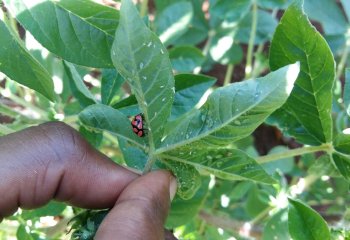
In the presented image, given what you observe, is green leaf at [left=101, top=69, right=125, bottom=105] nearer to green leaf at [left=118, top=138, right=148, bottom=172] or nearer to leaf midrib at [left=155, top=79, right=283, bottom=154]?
green leaf at [left=118, top=138, right=148, bottom=172]

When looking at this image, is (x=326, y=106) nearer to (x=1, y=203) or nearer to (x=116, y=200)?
(x=116, y=200)

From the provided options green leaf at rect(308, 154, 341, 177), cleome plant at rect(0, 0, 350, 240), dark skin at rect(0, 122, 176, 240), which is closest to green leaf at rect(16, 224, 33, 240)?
cleome plant at rect(0, 0, 350, 240)

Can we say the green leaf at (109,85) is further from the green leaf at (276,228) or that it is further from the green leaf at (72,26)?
the green leaf at (276,228)

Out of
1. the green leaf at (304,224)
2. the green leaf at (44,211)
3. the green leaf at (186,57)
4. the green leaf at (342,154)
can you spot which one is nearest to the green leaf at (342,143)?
the green leaf at (342,154)

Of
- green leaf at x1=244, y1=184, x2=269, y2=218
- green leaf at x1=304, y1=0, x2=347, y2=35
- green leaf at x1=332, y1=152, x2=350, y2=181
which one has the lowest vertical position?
green leaf at x1=244, y1=184, x2=269, y2=218

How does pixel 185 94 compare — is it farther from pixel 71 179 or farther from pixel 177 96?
pixel 71 179

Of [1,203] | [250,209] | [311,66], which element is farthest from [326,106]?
[250,209]

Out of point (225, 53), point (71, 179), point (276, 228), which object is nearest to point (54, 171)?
point (71, 179)
